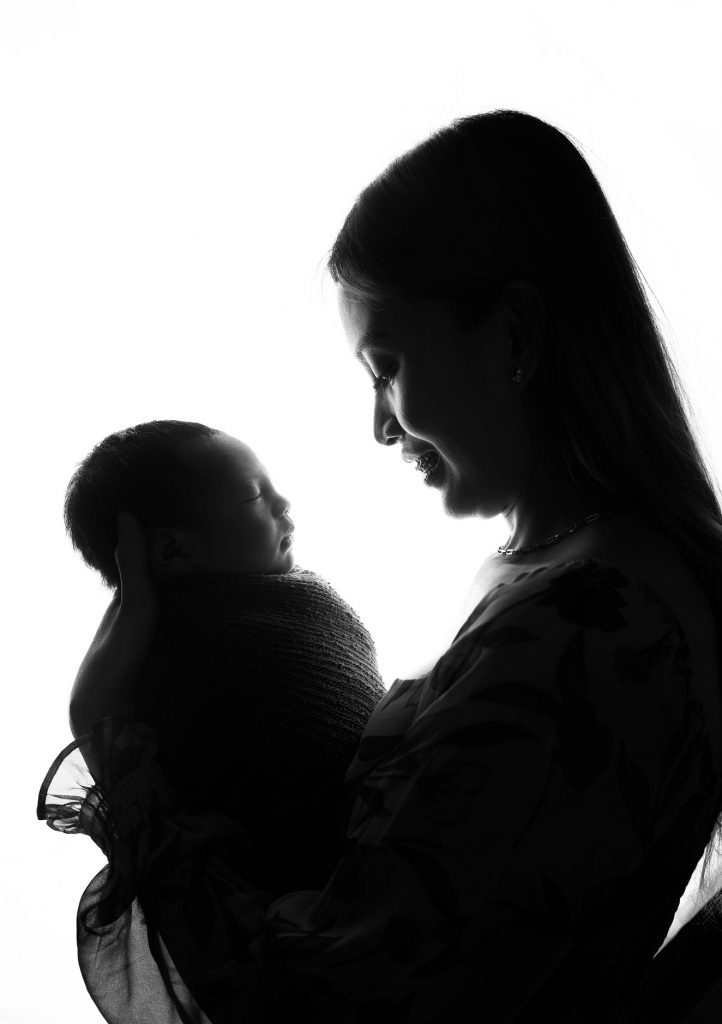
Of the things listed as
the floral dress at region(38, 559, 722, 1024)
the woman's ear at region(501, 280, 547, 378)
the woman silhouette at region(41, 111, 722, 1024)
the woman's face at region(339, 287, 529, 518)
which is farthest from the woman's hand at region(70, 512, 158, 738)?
the woman's ear at region(501, 280, 547, 378)

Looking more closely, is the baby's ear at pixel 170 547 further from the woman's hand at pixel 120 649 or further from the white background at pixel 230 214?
the white background at pixel 230 214

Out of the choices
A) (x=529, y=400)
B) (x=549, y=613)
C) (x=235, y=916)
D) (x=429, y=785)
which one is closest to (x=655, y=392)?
(x=529, y=400)

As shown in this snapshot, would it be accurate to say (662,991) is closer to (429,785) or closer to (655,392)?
(429,785)

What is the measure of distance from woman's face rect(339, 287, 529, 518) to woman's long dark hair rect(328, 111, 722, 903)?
2cm

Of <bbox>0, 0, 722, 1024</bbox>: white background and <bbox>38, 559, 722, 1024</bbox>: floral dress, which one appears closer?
<bbox>38, 559, 722, 1024</bbox>: floral dress

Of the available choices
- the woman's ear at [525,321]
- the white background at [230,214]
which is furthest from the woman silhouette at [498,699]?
the white background at [230,214]

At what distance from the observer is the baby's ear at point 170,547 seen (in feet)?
3.18

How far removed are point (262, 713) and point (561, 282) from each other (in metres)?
0.43

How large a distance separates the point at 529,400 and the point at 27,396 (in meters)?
1.42

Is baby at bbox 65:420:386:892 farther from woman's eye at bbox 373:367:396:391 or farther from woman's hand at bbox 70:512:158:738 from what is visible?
woman's eye at bbox 373:367:396:391

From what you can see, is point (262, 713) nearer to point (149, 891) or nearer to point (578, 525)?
point (149, 891)

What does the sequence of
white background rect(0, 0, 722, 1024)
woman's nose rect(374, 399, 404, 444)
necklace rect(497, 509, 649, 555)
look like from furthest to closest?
white background rect(0, 0, 722, 1024) → woman's nose rect(374, 399, 404, 444) → necklace rect(497, 509, 649, 555)

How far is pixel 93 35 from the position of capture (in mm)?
1945

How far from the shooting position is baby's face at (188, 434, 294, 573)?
0.99 metres
